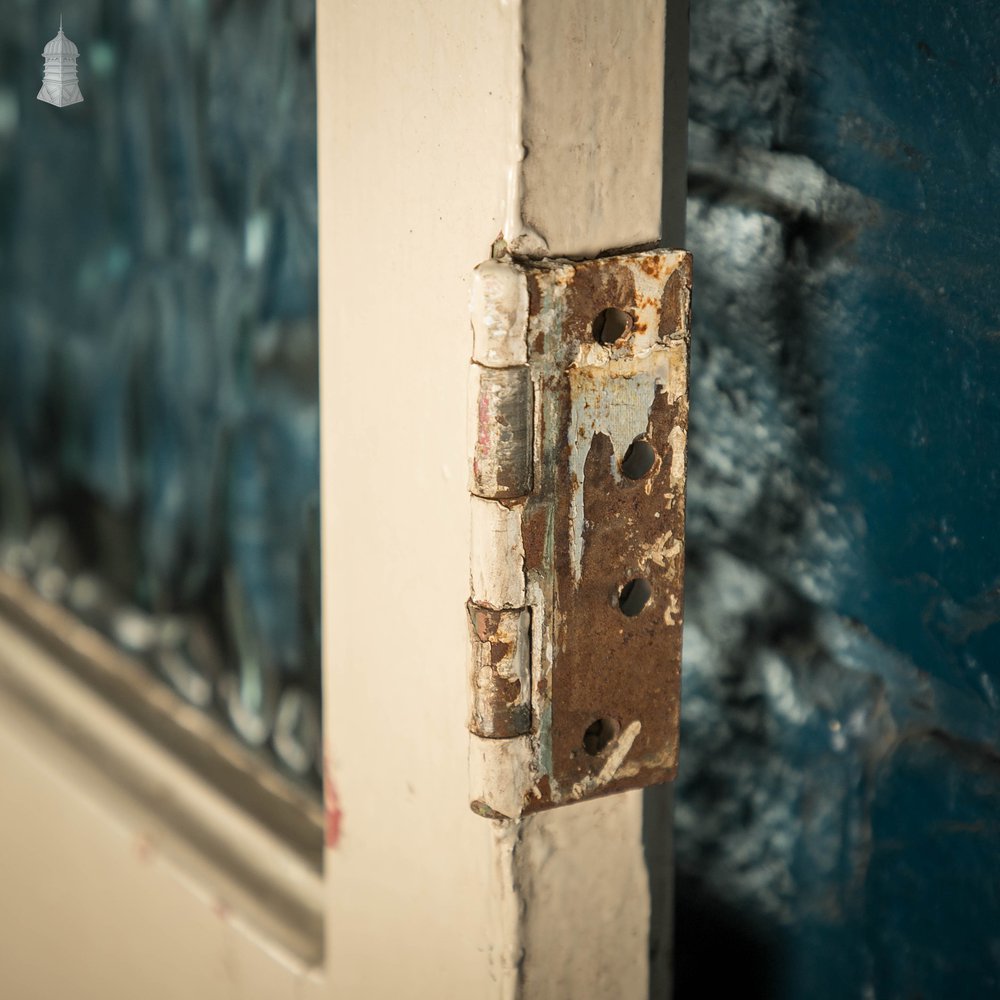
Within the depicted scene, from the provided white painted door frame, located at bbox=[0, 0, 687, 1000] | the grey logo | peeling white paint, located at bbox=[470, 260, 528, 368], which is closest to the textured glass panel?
the grey logo

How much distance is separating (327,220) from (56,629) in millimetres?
395

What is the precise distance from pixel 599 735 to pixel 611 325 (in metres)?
0.15

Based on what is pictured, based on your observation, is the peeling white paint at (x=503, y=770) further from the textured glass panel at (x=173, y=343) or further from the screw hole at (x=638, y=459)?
the textured glass panel at (x=173, y=343)

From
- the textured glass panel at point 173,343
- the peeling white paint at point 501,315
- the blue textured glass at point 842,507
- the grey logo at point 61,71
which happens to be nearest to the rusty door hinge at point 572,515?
the peeling white paint at point 501,315

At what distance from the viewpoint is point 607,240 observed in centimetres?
48

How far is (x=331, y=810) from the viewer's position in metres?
0.63

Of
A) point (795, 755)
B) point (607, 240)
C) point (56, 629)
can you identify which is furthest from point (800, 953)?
point (56, 629)

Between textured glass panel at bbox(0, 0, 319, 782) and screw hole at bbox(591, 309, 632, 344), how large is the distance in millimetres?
242

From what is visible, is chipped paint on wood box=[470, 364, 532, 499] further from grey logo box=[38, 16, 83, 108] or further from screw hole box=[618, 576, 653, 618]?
grey logo box=[38, 16, 83, 108]

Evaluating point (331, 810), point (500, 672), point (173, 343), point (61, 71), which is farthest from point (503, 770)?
point (61, 71)

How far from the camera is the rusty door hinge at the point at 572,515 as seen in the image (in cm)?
46

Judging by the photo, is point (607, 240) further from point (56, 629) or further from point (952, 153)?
point (56, 629)

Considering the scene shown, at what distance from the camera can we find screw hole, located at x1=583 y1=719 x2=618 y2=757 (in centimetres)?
52

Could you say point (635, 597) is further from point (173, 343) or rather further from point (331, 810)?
point (173, 343)
